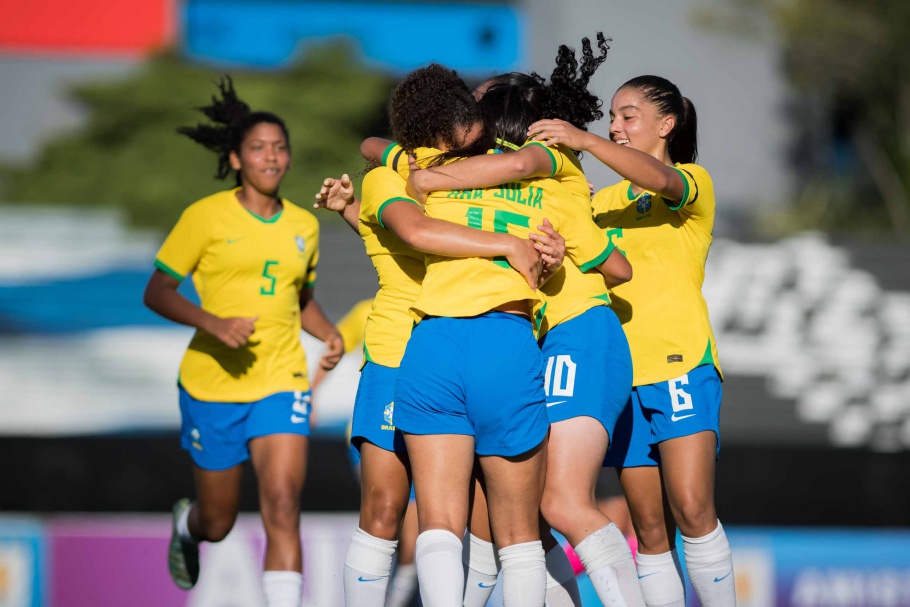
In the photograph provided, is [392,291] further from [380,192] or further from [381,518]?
[381,518]

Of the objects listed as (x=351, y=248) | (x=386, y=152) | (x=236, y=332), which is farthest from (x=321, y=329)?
(x=351, y=248)

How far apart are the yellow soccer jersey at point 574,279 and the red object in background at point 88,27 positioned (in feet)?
47.6

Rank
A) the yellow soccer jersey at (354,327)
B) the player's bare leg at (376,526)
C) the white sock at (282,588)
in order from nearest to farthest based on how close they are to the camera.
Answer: the player's bare leg at (376,526)
the white sock at (282,588)
the yellow soccer jersey at (354,327)

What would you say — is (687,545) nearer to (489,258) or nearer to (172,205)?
(489,258)

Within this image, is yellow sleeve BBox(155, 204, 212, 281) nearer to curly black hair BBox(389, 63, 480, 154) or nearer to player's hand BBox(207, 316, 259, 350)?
player's hand BBox(207, 316, 259, 350)

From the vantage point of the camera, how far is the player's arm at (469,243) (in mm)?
3295

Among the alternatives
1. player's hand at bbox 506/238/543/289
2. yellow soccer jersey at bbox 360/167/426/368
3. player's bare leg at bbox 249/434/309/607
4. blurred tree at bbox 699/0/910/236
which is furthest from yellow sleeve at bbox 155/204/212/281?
blurred tree at bbox 699/0/910/236

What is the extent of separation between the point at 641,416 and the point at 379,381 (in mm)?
1033

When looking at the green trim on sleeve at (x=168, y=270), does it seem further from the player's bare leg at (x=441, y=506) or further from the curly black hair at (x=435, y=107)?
the player's bare leg at (x=441, y=506)

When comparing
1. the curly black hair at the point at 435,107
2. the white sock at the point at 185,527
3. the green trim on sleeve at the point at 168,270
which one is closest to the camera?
the curly black hair at the point at 435,107

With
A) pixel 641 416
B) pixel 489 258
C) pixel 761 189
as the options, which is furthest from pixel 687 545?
pixel 761 189

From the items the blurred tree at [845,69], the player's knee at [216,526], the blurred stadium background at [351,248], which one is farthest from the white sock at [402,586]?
the blurred tree at [845,69]

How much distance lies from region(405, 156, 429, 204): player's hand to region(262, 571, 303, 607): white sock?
1.93m

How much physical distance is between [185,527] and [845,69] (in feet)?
49.9
